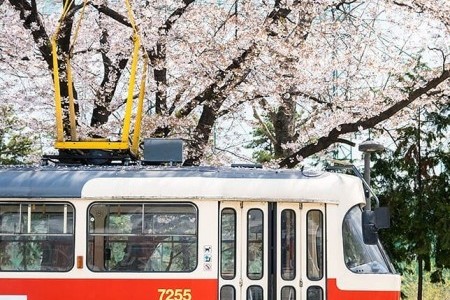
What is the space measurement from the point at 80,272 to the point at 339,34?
883 centimetres

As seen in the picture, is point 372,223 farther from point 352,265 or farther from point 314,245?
point 314,245

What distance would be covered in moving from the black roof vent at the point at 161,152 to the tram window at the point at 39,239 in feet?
4.27

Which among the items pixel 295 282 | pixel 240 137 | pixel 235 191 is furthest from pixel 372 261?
pixel 240 137

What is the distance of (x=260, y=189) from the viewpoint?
11719 mm

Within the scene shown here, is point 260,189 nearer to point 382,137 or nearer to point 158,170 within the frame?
point 158,170

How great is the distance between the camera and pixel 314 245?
11680 millimetres

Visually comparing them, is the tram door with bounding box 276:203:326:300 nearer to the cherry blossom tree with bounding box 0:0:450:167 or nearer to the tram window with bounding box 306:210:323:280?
the tram window with bounding box 306:210:323:280

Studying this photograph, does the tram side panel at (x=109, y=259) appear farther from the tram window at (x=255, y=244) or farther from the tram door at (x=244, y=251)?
the tram window at (x=255, y=244)

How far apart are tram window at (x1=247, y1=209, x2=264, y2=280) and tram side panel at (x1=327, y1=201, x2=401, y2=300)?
2.54 ft

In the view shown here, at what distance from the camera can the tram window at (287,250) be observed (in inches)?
454

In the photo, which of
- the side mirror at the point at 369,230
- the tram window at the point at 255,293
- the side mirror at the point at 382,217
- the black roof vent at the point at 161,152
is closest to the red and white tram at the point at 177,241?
the tram window at the point at 255,293

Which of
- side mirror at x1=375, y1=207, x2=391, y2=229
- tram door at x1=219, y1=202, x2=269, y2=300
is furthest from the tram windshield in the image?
tram door at x1=219, y1=202, x2=269, y2=300

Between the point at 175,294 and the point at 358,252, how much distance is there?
2.16 m

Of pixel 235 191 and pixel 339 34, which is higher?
pixel 339 34
